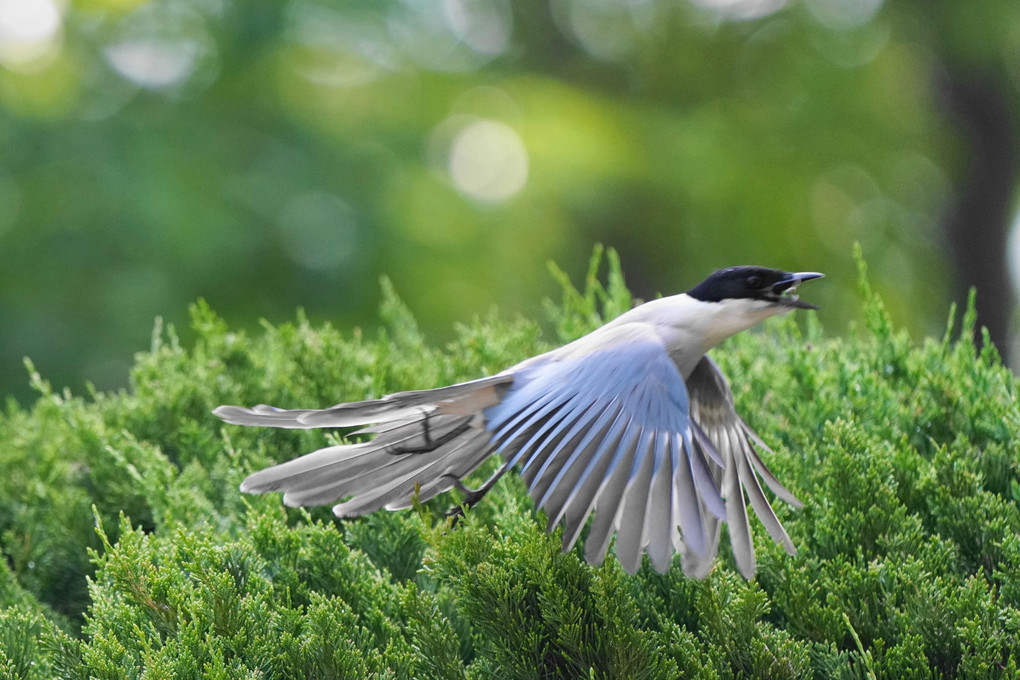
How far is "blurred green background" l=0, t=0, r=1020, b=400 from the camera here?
9.03m

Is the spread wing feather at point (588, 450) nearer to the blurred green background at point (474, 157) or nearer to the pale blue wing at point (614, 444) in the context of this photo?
the pale blue wing at point (614, 444)

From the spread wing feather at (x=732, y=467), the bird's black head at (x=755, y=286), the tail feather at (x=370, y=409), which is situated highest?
the tail feather at (x=370, y=409)

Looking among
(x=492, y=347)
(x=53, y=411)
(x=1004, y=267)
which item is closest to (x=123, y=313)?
(x=53, y=411)

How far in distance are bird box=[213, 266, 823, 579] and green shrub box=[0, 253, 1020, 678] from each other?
14 cm

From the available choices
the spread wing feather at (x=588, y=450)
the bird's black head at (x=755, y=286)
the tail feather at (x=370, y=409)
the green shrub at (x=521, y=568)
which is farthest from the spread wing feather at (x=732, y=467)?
the tail feather at (x=370, y=409)

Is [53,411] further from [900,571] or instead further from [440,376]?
[900,571]

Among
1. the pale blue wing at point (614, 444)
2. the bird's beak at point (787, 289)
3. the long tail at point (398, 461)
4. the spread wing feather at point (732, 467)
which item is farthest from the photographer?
the bird's beak at point (787, 289)

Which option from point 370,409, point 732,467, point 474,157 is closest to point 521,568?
point 370,409

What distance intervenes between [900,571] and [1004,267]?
34.9 ft

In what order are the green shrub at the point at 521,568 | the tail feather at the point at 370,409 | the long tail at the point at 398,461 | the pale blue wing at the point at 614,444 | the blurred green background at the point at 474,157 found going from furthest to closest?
the blurred green background at the point at 474,157 < the long tail at the point at 398,461 < the tail feather at the point at 370,409 < the green shrub at the point at 521,568 < the pale blue wing at the point at 614,444

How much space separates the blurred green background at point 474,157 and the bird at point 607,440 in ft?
22.3

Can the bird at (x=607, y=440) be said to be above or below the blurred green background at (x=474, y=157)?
below

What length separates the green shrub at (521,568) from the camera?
2.09 meters

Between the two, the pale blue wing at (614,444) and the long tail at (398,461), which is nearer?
the pale blue wing at (614,444)
